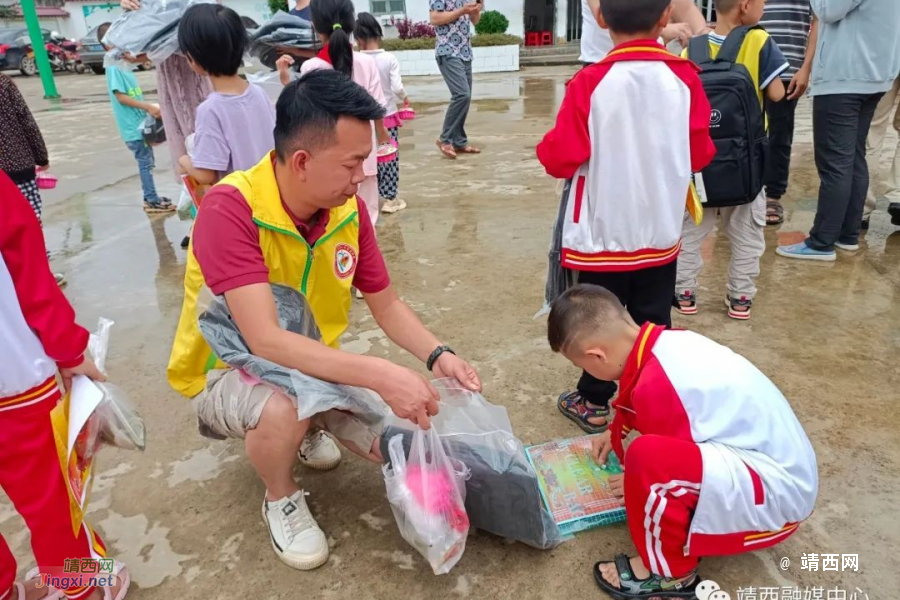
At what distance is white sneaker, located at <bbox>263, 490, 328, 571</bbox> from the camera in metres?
1.74

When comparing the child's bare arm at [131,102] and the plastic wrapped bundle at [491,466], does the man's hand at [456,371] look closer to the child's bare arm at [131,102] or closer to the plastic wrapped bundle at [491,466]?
the plastic wrapped bundle at [491,466]

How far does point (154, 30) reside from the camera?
335 centimetres

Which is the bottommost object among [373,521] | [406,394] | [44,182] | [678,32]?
[373,521]

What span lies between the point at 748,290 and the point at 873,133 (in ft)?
6.24

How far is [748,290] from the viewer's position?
303 cm

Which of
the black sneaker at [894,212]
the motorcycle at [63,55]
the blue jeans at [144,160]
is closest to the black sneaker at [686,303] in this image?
the black sneaker at [894,212]

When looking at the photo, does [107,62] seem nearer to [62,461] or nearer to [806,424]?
[62,461]

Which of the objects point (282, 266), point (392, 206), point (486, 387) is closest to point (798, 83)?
point (392, 206)

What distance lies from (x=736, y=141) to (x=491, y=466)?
1.84 metres

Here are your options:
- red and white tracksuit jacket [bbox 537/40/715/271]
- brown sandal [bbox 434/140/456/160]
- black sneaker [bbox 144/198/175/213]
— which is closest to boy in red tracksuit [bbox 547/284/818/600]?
red and white tracksuit jacket [bbox 537/40/715/271]

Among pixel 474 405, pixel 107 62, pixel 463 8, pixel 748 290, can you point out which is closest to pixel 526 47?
pixel 463 8

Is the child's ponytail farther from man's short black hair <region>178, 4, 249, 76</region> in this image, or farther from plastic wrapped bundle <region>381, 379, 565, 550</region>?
plastic wrapped bundle <region>381, 379, 565, 550</region>

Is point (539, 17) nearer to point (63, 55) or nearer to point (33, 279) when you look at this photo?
point (63, 55)

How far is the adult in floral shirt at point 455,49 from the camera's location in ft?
20.1
